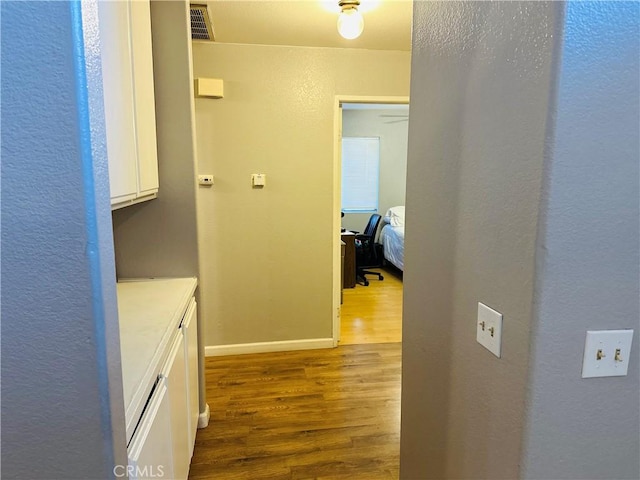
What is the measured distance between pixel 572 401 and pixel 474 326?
0.27 metres

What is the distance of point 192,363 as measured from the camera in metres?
2.08

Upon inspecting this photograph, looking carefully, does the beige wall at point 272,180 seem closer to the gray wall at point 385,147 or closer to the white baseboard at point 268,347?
the white baseboard at point 268,347

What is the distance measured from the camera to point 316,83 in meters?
3.17

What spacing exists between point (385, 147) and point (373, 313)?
3233 millimetres

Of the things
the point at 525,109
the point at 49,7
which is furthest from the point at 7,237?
the point at 525,109

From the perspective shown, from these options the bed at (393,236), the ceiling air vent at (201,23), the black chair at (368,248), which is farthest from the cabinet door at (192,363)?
the black chair at (368,248)

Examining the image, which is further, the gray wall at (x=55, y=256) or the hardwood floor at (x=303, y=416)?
the hardwood floor at (x=303, y=416)

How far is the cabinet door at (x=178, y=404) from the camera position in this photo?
1.51 meters

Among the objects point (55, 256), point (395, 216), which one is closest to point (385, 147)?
point (395, 216)

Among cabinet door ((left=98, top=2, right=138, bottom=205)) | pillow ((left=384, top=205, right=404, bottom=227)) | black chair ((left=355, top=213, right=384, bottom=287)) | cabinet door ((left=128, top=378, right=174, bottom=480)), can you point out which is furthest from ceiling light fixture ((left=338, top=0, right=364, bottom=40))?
pillow ((left=384, top=205, right=404, bottom=227))

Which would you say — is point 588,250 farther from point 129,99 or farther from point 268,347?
→ point 268,347

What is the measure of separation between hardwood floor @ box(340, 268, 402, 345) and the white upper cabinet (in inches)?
92.6

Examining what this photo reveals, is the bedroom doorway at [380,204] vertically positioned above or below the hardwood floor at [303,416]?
above

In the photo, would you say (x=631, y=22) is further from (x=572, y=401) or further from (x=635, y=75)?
(x=572, y=401)
